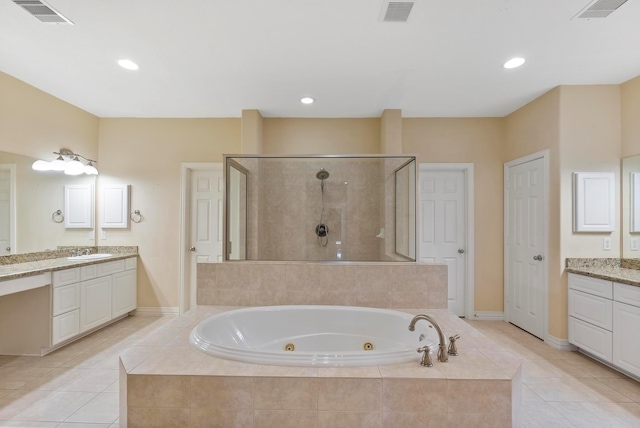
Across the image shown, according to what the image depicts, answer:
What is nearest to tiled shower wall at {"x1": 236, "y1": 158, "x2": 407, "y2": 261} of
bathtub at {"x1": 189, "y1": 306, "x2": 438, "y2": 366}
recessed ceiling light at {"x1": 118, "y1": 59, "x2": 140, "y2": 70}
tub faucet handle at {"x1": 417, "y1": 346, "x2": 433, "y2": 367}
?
bathtub at {"x1": 189, "y1": 306, "x2": 438, "y2": 366}

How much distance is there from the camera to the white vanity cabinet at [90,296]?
2889 mm

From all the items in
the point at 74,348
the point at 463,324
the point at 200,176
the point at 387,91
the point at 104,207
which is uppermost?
the point at 387,91

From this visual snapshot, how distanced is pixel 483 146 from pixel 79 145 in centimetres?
496

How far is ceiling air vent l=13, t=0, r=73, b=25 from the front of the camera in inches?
76.3

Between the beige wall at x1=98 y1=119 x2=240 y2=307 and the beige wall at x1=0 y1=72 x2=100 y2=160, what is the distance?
1.02 ft

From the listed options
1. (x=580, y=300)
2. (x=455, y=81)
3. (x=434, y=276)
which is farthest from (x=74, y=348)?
(x=580, y=300)

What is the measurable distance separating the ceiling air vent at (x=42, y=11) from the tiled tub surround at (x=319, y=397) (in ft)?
7.35

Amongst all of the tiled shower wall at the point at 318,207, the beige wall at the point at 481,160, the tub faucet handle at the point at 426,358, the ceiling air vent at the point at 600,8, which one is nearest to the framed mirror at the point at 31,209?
the tiled shower wall at the point at 318,207

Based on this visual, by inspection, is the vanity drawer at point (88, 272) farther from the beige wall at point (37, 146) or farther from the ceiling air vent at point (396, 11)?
the ceiling air vent at point (396, 11)

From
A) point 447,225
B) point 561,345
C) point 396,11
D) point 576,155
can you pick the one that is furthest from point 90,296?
A: point 576,155

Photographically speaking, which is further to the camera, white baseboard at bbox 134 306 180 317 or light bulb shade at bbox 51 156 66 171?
white baseboard at bbox 134 306 180 317

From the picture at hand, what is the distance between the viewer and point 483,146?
397 cm

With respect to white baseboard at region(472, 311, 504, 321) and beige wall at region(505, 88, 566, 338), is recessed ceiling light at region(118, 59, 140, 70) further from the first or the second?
white baseboard at region(472, 311, 504, 321)

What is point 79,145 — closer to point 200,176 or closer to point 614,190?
point 200,176
